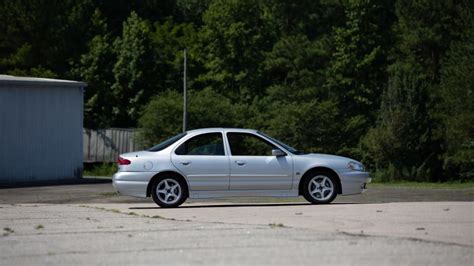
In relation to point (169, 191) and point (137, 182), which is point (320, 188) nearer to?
point (169, 191)

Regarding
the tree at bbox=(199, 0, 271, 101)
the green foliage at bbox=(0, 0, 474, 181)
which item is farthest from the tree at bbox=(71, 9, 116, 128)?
the tree at bbox=(199, 0, 271, 101)

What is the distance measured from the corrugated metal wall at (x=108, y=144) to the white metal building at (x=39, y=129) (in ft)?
102

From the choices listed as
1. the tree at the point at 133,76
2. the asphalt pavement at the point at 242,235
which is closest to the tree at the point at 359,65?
the tree at the point at 133,76

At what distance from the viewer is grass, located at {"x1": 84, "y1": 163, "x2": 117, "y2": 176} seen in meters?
56.5

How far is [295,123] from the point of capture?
67.9 metres

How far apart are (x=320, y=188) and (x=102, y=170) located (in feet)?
128

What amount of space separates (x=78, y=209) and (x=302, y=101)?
172 ft

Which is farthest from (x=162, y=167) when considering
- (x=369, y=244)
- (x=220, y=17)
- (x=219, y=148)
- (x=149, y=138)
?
(x=220, y=17)

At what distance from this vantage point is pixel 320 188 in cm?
2003

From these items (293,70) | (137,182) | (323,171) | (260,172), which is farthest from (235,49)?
(137,182)

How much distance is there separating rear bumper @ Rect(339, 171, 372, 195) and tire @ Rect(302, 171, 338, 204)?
0.17 meters

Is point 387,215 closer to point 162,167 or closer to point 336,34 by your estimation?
point 162,167

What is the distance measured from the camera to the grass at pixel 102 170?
56.5 metres

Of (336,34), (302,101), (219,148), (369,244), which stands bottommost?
(369,244)
